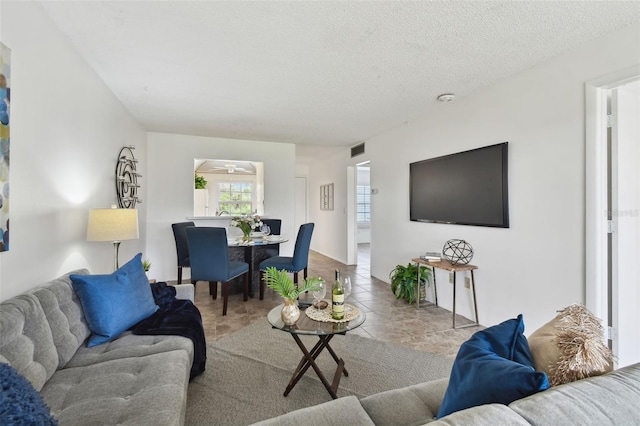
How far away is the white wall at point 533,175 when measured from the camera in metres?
2.26

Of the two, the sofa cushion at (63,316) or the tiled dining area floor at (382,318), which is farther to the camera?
the tiled dining area floor at (382,318)

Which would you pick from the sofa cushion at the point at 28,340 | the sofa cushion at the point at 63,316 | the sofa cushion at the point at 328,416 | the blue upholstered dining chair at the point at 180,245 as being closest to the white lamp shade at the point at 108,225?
the sofa cushion at the point at 63,316

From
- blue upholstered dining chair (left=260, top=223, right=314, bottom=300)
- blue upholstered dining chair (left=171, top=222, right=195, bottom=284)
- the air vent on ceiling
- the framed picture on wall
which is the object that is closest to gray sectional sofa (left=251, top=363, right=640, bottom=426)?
blue upholstered dining chair (left=260, top=223, right=314, bottom=300)

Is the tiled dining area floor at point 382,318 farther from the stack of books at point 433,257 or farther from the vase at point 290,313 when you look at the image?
the vase at point 290,313

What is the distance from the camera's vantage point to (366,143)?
5398 millimetres

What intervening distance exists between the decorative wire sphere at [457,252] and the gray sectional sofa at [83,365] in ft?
8.95

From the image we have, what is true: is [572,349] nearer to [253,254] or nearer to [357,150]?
[253,254]

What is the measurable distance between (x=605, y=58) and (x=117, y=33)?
347 centimetres

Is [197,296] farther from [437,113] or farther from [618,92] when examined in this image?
[618,92]

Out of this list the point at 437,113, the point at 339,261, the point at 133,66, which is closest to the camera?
the point at 133,66

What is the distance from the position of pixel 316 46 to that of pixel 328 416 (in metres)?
2.32

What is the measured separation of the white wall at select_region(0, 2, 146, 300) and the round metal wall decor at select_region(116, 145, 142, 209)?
54cm

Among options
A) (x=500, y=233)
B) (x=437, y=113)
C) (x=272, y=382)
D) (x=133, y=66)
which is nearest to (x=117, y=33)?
(x=133, y=66)

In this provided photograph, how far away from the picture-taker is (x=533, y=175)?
257cm
